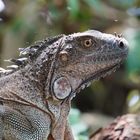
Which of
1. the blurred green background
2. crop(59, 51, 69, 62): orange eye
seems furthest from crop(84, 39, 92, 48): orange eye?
the blurred green background

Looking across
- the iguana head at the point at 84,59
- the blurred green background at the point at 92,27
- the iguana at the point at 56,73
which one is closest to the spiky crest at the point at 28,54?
the iguana at the point at 56,73

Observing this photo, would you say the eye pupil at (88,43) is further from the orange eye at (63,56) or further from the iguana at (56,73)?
the orange eye at (63,56)

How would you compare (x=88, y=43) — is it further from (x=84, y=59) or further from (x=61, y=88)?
(x=61, y=88)

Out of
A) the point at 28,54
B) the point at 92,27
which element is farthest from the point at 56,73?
the point at 92,27

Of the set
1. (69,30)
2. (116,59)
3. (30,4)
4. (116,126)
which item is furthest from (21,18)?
(116,59)

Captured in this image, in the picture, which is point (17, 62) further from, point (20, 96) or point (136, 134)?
point (136, 134)

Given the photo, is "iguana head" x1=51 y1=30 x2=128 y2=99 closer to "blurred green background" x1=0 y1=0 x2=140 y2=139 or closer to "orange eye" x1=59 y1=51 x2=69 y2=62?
"orange eye" x1=59 y1=51 x2=69 y2=62

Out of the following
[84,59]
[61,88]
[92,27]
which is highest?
[92,27]

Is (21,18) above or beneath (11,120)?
above
